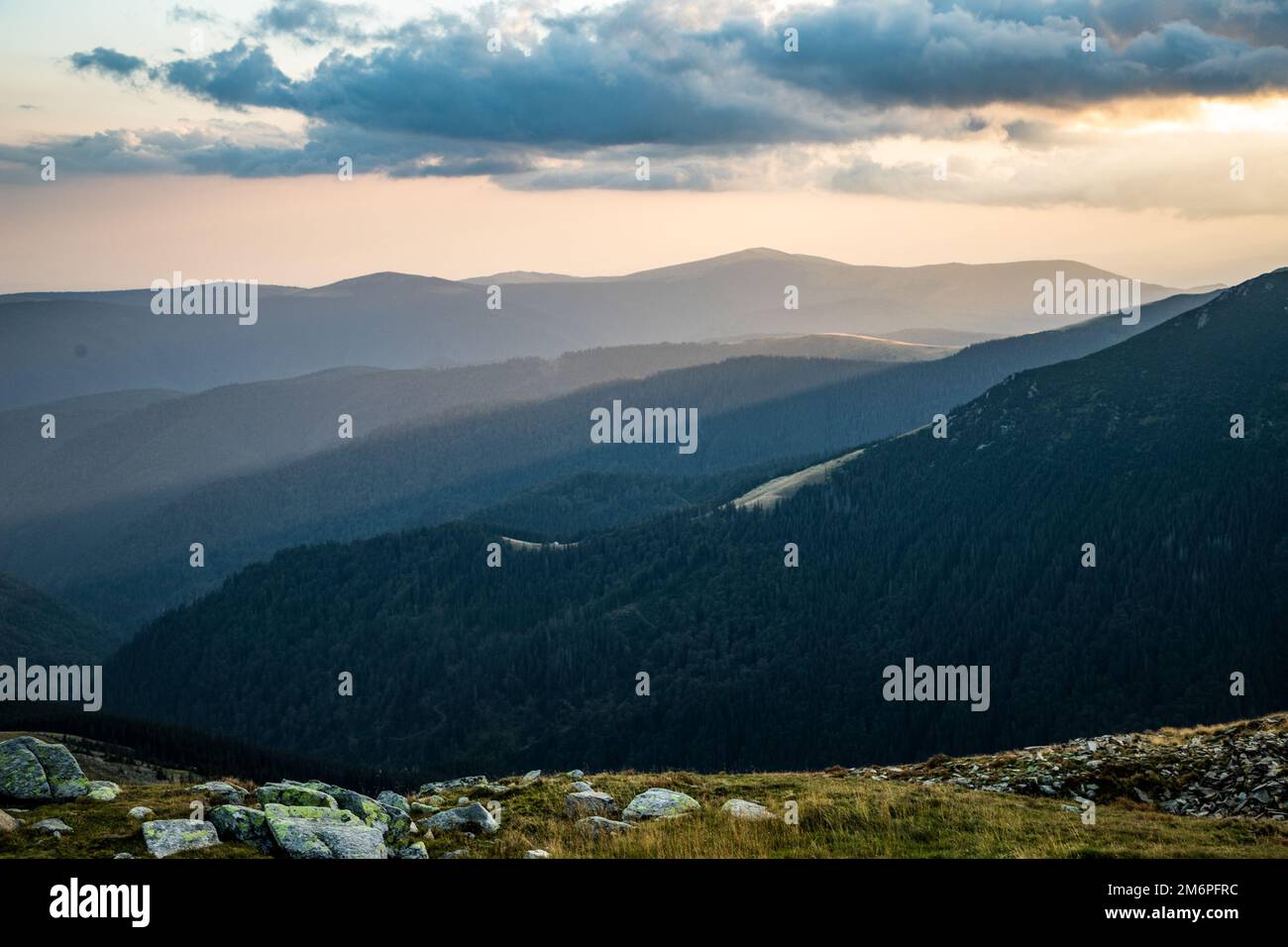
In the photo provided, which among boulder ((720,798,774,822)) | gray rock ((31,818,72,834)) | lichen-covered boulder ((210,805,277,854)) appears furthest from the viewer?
boulder ((720,798,774,822))

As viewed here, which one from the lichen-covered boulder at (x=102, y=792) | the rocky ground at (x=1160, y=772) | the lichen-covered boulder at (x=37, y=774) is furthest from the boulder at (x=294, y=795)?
the rocky ground at (x=1160, y=772)

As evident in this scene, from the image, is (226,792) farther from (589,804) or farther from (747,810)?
(747,810)

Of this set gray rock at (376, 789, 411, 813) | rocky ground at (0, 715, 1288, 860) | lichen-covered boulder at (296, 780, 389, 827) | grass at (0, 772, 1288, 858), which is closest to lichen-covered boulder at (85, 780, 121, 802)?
rocky ground at (0, 715, 1288, 860)

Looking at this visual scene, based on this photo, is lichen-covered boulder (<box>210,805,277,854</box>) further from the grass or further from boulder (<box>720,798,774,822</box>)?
boulder (<box>720,798,774,822</box>)

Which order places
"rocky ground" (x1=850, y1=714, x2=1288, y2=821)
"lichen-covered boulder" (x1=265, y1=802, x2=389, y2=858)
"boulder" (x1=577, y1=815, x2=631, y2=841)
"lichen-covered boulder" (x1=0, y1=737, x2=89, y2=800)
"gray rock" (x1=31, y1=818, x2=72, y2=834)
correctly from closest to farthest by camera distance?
"lichen-covered boulder" (x1=265, y1=802, x2=389, y2=858)
"gray rock" (x1=31, y1=818, x2=72, y2=834)
"boulder" (x1=577, y1=815, x2=631, y2=841)
"lichen-covered boulder" (x1=0, y1=737, x2=89, y2=800)
"rocky ground" (x1=850, y1=714, x2=1288, y2=821)
